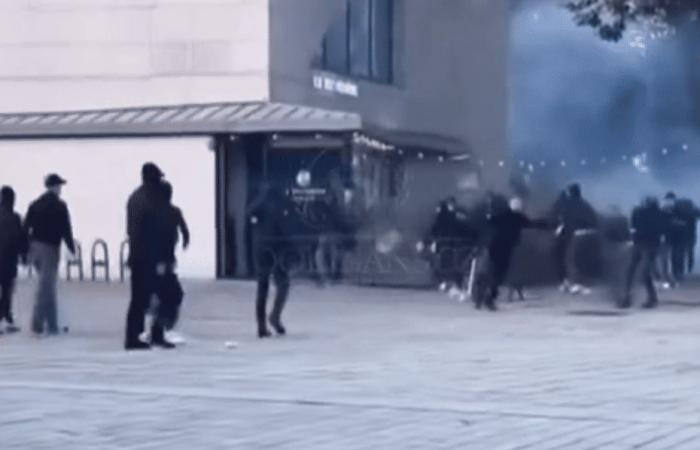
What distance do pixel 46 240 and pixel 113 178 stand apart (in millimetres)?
14820

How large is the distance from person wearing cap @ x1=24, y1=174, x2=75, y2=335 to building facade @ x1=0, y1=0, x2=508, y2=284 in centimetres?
1260

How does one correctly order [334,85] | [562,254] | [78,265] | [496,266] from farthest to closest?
1. [334,85]
2. [78,265]
3. [562,254]
4. [496,266]

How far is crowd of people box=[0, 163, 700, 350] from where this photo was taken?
19.2 metres

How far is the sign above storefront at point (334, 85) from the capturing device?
36.7 m

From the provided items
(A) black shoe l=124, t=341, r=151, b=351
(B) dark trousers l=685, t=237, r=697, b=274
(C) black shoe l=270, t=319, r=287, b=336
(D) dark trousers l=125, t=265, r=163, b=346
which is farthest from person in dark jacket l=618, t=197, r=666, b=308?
(D) dark trousers l=125, t=265, r=163, b=346

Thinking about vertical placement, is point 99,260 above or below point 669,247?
below

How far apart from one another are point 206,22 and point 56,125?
10.7 feet

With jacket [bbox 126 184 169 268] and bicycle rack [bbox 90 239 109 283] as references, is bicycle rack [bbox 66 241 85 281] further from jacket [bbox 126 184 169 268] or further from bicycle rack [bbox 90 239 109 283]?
jacket [bbox 126 184 169 268]

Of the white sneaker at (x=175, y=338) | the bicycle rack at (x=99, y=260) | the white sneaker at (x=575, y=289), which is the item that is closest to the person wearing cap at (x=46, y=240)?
the white sneaker at (x=175, y=338)

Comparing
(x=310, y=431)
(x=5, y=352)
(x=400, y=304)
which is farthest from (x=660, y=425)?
(x=400, y=304)

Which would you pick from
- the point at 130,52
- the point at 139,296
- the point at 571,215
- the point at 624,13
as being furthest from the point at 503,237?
the point at 130,52

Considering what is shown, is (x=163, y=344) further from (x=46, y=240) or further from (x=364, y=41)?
(x=364, y=41)

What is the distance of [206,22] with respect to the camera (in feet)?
118

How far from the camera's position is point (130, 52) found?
3641 centimetres
